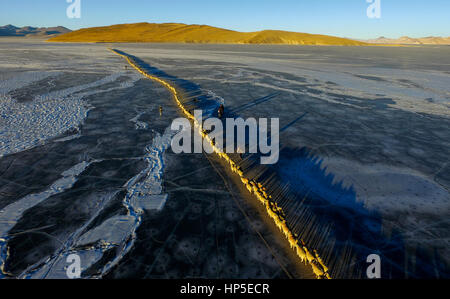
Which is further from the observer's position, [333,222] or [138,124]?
[138,124]

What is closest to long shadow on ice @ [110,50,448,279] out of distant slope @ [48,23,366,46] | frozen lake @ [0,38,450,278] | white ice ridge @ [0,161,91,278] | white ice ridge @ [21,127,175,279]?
frozen lake @ [0,38,450,278]

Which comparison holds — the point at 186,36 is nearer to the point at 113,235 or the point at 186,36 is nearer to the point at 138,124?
the point at 138,124

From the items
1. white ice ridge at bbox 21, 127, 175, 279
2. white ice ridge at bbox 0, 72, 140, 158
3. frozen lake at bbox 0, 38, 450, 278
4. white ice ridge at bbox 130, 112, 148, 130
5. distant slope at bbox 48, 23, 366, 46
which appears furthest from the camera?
distant slope at bbox 48, 23, 366, 46

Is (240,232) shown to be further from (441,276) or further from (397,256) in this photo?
(441,276)

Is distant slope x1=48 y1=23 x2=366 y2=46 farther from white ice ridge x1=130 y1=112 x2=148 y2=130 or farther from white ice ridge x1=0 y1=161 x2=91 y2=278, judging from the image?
white ice ridge x1=0 y1=161 x2=91 y2=278

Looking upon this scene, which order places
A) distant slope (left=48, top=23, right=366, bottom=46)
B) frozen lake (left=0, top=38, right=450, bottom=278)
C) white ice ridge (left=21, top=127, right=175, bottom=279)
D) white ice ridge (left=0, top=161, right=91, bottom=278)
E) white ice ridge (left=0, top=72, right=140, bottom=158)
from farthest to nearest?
distant slope (left=48, top=23, right=366, bottom=46)
white ice ridge (left=0, top=72, right=140, bottom=158)
white ice ridge (left=0, top=161, right=91, bottom=278)
frozen lake (left=0, top=38, right=450, bottom=278)
white ice ridge (left=21, top=127, right=175, bottom=279)

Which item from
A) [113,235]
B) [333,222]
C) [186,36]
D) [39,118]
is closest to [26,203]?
[113,235]
